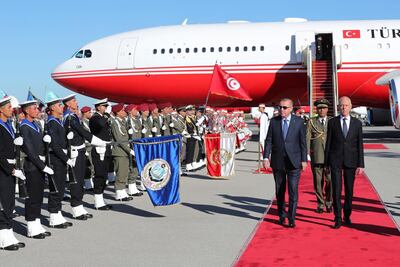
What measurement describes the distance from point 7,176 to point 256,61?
1567 cm

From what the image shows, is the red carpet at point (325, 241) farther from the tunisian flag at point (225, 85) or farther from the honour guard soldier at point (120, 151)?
the tunisian flag at point (225, 85)

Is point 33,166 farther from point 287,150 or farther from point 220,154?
point 220,154

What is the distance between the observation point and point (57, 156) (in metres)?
7.42

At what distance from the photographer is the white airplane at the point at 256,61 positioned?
20969 mm

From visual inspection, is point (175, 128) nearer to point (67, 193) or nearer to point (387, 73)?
point (67, 193)

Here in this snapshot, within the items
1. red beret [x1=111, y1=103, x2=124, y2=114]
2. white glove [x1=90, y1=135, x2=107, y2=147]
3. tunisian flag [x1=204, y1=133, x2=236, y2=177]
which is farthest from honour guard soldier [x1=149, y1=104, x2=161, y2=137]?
white glove [x1=90, y1=135, x2=107, y2=147]

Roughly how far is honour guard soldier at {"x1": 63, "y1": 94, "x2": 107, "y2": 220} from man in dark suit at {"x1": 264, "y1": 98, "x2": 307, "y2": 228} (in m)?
2.85

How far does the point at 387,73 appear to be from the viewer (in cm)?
2108

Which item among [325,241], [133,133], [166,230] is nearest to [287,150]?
[325,241]

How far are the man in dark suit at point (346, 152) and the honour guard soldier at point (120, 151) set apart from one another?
12.7ft

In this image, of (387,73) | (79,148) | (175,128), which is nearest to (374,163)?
(175,128)

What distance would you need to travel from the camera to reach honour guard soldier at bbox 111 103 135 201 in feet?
31.8

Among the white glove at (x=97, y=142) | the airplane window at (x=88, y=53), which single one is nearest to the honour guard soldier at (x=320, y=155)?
the white glove at (x=97, y=142)

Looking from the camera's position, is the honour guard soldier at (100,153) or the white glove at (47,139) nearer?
the white glove at (47,139)
